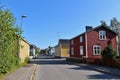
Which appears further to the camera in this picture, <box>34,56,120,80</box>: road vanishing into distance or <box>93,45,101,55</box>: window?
<box>93,45,101,55</box>: window

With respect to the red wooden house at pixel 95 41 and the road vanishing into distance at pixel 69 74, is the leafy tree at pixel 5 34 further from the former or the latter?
the red wooden house at pixel 95 41

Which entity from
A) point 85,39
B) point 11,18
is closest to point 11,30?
point 11,18

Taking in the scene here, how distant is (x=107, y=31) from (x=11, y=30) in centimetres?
3075

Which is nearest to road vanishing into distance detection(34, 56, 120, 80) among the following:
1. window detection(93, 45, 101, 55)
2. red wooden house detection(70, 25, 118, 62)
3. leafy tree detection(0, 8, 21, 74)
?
leafy tree detection(0, 8, 21, 74)

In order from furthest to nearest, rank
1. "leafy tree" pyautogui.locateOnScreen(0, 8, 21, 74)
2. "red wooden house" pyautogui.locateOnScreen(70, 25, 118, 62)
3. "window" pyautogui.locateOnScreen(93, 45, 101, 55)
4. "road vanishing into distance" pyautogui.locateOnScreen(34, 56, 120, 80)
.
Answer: "window" pyautogui.locateOnScreen(93, 45, 101, 55) < "red wooden house" pyautogui.locateOnScreen(70, 25, 118, 62) < "road vanishing into distance" pyautogui.locateOnScreen(34, 56, 120, 80) < "leafy tree" pyautogui.locateOnScreen(0, 8, 21, 74)

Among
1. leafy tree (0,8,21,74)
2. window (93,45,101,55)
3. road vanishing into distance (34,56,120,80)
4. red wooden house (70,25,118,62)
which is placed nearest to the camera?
leafy tree (0,8,21,74)

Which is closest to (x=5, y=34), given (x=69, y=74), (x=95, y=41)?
(x=69, y=74)

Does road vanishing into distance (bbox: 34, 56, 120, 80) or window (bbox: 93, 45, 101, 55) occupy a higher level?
window (bbox: 93, 45, 101, 55)

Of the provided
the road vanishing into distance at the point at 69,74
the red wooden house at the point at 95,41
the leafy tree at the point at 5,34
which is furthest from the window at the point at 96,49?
the leafy tree at the point at 5,34

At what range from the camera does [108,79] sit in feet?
53.0

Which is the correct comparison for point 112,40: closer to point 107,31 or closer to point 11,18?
point 107,31

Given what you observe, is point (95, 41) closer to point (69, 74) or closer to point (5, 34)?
point (69, 74)

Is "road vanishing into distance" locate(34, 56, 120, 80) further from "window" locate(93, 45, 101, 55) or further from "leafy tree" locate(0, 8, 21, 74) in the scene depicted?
"window" locate(93, 45, 101, 55)

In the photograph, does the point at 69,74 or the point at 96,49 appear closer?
the point at 69,74
